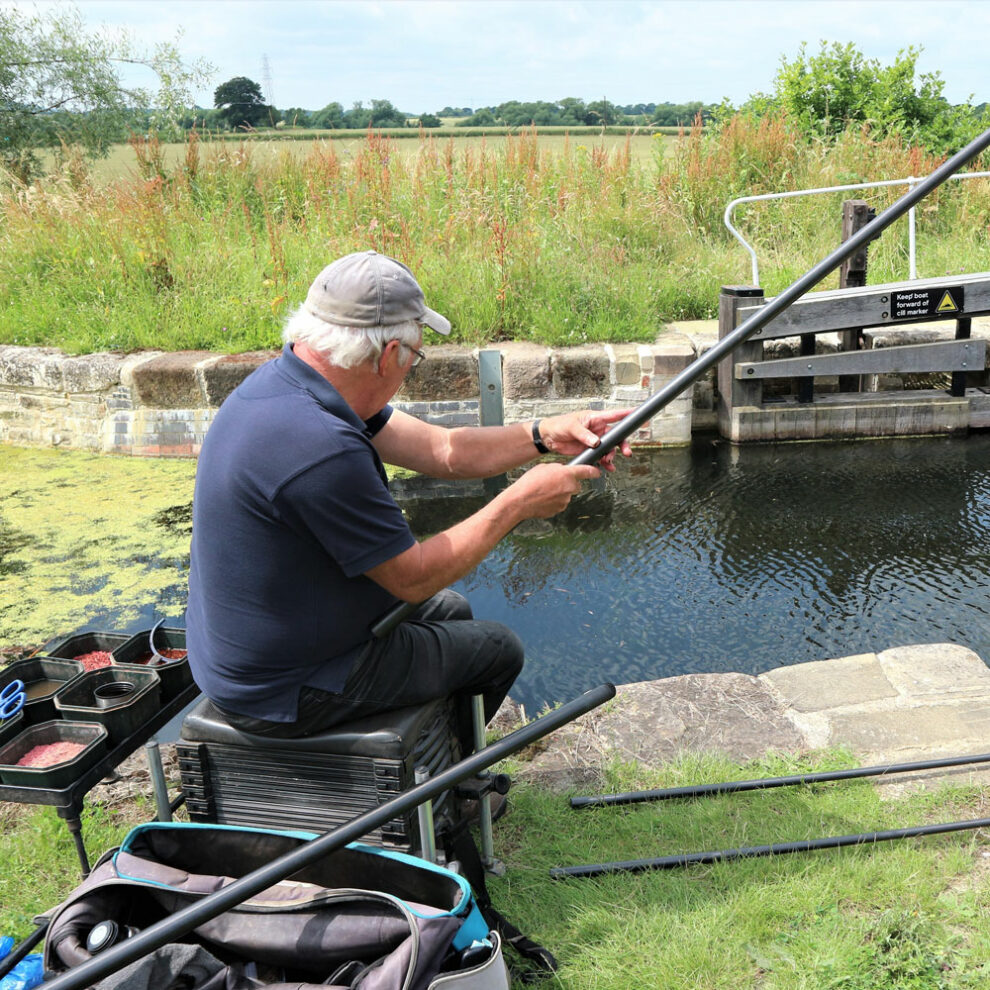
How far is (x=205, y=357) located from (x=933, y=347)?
16.5 ft

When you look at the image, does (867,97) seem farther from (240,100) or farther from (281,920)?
(281,920)

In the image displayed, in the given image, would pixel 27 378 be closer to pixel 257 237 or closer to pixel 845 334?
pixel 257 237

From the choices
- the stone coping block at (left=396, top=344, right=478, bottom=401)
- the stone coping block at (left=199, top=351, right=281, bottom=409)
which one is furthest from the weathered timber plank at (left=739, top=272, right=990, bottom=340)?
the stone coping block at (left=199, top=351, right=281, bottom=409)

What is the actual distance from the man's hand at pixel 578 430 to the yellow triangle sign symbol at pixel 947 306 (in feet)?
15.3

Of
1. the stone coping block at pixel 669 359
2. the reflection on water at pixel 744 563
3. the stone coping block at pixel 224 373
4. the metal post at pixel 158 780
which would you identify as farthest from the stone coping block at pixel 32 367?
the metal post at pixel 158 780

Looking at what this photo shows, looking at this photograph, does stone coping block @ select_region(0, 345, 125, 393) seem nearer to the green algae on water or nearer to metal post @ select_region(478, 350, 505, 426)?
the green algae on water

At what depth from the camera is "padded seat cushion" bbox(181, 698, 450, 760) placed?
1.88 meters

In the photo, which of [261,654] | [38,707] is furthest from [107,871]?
[38,707]

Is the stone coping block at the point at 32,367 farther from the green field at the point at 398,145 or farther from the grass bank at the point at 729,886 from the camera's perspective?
the grass bank at the point at 729,886

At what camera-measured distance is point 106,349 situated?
23.0ft

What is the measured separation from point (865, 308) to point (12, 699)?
5.69 meters

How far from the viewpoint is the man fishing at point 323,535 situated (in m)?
1.79

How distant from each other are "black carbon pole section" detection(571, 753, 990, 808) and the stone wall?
13.8 ft

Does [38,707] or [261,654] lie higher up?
[261,654]
